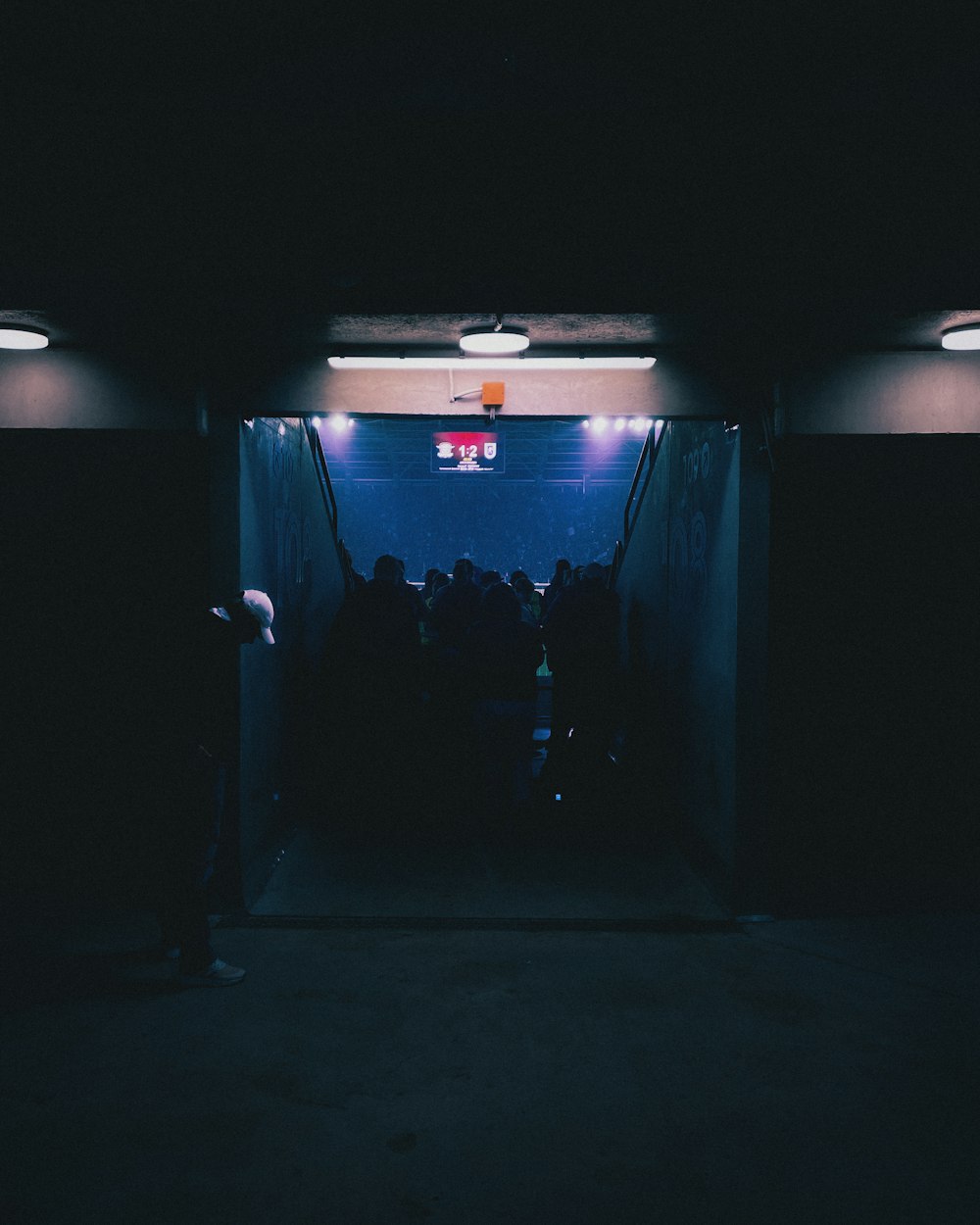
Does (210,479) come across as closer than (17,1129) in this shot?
No

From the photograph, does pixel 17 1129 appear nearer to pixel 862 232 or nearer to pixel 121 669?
pixel 121 669

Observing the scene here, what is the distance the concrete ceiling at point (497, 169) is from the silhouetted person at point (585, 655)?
3.39 metres

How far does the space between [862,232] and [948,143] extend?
1.96ft

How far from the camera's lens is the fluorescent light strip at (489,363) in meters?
4.71

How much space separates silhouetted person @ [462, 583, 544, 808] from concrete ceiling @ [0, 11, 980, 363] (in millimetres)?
2818

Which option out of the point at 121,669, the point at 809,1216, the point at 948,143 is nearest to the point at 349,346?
the point at 121,669

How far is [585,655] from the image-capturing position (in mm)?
7020

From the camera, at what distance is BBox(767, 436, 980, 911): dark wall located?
4.78 metres

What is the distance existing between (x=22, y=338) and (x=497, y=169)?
2650 mm

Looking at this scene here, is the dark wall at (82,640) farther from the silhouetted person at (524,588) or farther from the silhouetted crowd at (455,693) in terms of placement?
the silhouetted person at (524,588)

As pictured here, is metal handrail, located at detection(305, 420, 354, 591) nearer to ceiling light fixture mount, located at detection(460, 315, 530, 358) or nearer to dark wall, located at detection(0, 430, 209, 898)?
dark wall, located at detection(0, 430, 209, 898)

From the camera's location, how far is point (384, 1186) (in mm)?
2549

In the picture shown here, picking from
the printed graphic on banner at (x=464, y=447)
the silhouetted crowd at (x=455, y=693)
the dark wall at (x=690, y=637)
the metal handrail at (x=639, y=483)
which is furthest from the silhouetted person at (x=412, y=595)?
the printed graphic on banner at (x=464, y=447)

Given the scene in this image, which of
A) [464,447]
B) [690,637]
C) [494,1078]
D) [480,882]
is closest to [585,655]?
[690,637]
